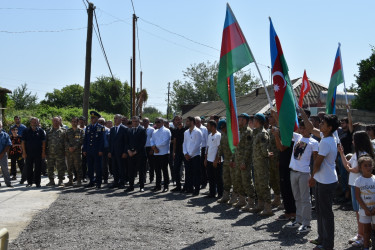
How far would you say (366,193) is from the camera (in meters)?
6.08

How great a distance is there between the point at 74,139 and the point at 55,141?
0.59 meters

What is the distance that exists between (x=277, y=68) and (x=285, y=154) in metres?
1.74

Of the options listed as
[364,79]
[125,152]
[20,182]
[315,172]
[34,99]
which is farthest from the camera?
[34,99]

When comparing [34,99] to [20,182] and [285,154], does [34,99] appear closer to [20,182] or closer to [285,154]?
[20,182]

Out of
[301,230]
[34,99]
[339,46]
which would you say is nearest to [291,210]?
[301,230]

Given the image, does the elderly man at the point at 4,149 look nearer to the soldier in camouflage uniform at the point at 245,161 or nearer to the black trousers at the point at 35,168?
the black trousers at the point at 35,168

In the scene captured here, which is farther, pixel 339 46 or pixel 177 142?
pixel 177 142

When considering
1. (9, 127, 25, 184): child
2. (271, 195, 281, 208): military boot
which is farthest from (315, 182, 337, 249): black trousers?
(9, 127, 25, 184): child

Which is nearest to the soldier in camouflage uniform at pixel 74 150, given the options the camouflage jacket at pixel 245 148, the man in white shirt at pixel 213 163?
the man in white shirt at pixel 213 163

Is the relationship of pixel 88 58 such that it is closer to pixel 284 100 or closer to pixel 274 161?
pixel 274 161

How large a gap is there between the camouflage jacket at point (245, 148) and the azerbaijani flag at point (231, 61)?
1543mm

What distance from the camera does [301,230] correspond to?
7.27 meters

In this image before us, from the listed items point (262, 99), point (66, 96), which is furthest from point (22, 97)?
point (262, 99)

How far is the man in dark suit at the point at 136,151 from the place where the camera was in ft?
41.3
